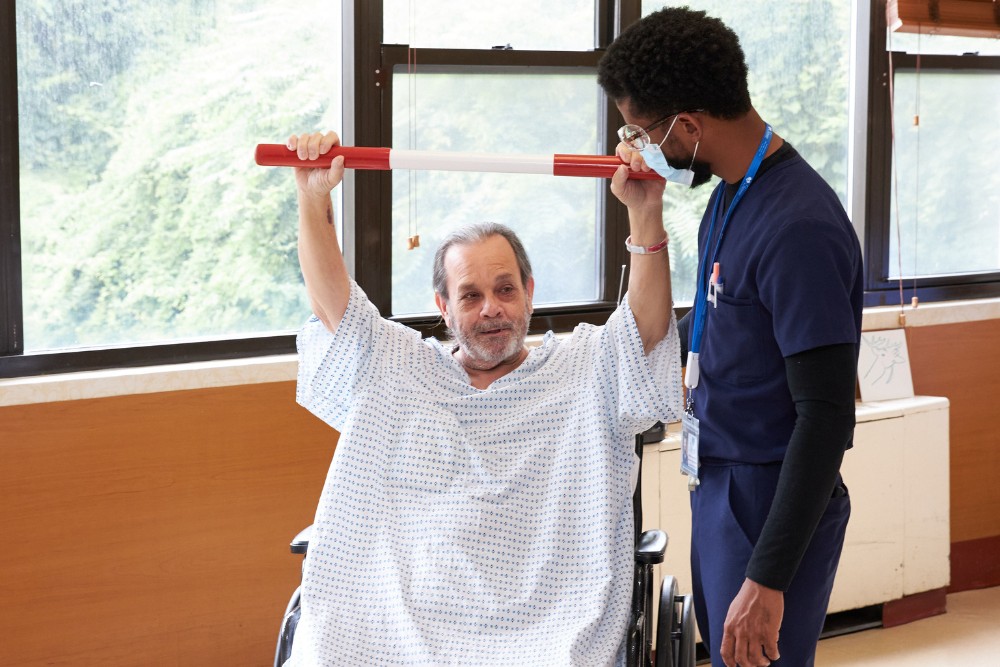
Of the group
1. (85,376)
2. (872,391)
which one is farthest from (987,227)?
(85,376)

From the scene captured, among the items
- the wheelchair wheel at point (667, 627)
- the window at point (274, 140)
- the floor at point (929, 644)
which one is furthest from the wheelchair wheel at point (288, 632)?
the floor at point (929, 644)

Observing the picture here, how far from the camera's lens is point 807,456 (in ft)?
5.20

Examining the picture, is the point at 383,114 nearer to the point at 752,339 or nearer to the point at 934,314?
the point at 752,339

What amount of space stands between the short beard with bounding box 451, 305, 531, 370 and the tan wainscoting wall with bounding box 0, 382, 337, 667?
959 millimetres

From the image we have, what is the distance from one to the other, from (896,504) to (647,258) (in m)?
1.94

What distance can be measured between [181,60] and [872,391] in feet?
7.91

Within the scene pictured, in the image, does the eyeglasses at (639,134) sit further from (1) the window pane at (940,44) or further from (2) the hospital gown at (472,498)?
(1) the window pane at (940,44)

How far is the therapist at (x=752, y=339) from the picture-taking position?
1581mm

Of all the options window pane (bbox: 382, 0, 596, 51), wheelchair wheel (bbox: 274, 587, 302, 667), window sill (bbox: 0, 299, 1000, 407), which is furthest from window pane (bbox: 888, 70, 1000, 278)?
wheelchair wheel (bbox: 274, 587, 302, 667)

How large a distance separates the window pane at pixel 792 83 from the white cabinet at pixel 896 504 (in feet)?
2.47

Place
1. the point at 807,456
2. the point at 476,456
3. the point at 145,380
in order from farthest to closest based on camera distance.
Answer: the point at 145,380
the point at 476,456
the point at 807,456

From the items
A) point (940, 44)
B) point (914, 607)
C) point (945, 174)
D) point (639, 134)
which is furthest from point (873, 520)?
point (639, 134)

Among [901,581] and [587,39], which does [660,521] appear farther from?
[587,39]

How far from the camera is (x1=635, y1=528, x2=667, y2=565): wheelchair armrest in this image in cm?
186
